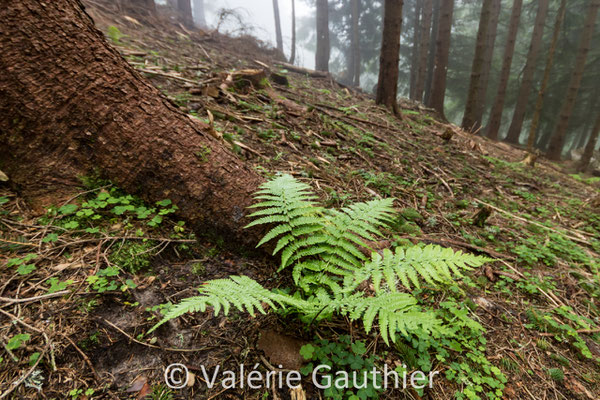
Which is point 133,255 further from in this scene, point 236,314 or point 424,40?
point 424,40

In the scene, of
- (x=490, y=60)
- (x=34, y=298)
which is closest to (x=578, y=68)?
(x=490, y=60)

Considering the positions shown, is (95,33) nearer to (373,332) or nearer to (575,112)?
(373,332)

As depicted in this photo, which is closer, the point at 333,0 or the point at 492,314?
the point at 492,314

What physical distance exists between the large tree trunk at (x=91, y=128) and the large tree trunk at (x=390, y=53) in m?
6.34

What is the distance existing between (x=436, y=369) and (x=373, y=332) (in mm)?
404

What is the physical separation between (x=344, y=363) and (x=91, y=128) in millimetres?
2154

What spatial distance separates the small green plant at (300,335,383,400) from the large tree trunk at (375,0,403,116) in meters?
6.76

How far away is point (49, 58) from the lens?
162 centimetres

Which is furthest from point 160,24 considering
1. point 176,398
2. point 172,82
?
point 176,398

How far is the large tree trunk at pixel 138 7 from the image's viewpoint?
28.2 ft

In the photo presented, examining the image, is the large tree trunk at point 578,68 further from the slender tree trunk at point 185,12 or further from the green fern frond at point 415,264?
the slender tree trunk at point 185,12

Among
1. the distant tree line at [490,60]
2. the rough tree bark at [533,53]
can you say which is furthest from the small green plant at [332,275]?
the rough tree bark at [533,53]

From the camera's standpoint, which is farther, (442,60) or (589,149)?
(442,60)

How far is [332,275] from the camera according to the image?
73.2 inches
